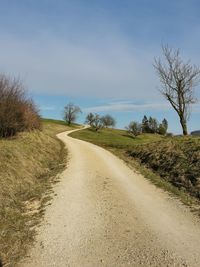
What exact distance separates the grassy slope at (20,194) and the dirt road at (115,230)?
43cm

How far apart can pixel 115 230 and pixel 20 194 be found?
563cm

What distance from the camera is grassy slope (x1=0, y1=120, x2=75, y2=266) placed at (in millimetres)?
7391

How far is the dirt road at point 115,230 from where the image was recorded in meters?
6.38

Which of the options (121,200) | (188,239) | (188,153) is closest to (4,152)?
(121,200)

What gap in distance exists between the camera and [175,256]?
643 cm

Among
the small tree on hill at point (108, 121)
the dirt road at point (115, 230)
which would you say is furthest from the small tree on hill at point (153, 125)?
the dirt road at point (115, 230)

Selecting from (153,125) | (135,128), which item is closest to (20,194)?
(135,128)

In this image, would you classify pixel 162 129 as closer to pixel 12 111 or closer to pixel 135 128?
pixel 135 128

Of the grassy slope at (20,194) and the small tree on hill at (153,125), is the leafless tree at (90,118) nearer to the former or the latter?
the small tree on hill at (153,125)

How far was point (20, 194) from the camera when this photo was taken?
1233cm

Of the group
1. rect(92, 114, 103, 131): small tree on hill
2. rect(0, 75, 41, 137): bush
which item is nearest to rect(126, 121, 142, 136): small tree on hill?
rect(92, 114, 103, 131): small tree on hill

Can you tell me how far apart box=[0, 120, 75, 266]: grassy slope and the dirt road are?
17.0 inches

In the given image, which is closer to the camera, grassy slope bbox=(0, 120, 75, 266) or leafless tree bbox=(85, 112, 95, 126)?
grassy slope bbox=(0, 120, 75, 266)

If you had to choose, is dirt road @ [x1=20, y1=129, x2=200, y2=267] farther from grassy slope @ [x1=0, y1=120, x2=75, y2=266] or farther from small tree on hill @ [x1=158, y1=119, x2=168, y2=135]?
small tree on hill @ [x1=158, y1=119, x2=168, y2=135]
